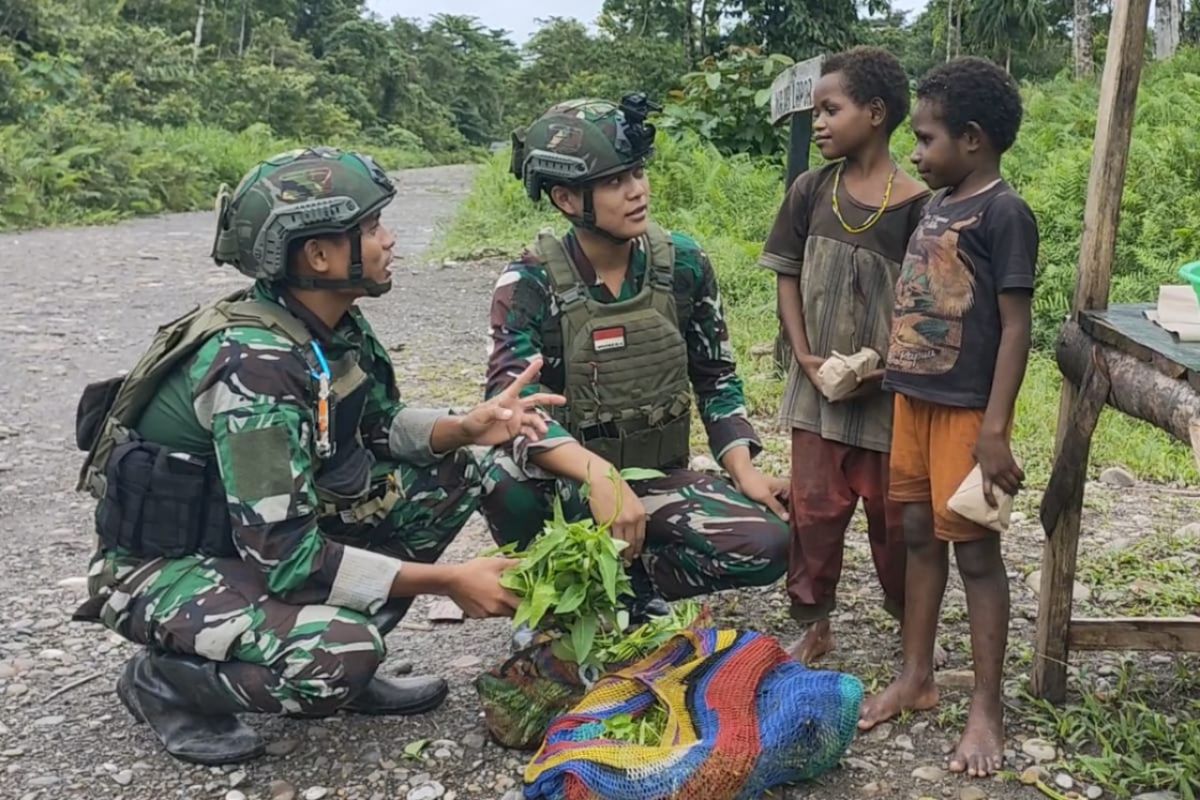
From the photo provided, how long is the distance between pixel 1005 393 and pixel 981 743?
88 centimetres

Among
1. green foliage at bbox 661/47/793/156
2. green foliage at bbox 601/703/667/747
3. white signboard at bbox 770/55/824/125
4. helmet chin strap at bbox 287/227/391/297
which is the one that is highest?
green foliage at bbox 661/47/793/156

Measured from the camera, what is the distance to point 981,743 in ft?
9.64

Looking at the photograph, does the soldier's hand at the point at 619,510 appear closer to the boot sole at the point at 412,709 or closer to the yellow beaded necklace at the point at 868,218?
the boot sole at the point at 412,709

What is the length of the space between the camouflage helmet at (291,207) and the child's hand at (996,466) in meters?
1.60

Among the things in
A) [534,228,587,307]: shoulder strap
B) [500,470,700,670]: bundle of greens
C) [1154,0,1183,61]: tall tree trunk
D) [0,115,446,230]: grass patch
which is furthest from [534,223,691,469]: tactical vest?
[1154,0,1183,61]: tall tree trunk

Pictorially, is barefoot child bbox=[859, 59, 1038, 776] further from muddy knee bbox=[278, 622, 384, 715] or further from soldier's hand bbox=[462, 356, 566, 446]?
muddy knee bbox=[278, 622, 384, 715]

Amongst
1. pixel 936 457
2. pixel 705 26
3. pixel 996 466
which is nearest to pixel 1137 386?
pixel 996 466

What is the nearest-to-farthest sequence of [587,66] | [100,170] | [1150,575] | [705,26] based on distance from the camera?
1. [1150,575]
2. [100,170]
3. [705,26]
4. [587,66]

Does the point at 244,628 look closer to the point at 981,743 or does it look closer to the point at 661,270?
the point at 661,270

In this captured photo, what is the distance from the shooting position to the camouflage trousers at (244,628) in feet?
9.43

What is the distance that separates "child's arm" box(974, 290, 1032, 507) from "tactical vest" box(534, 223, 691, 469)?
105 centimetres

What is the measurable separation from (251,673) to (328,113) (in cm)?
2972

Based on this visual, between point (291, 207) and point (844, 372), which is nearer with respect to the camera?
point (291, 207)

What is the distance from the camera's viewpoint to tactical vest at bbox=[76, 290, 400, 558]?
2957mm
